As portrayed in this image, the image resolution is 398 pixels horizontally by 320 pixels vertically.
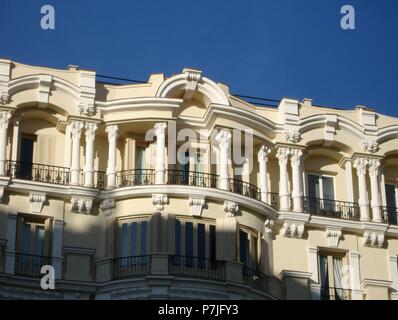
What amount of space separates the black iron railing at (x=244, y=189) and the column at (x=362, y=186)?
15.2 ft

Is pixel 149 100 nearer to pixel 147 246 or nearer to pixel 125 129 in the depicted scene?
pixel 125 129

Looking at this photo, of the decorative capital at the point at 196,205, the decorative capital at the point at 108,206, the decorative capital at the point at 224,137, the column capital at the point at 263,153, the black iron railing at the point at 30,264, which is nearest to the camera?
the black iron railing at the point at 30,264

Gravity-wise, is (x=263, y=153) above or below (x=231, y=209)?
above

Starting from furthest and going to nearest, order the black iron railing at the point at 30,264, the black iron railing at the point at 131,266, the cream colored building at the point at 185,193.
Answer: the cream colored building at the point at 185,193 → the black iron railing at the point at 131,266 → the black iron railing at the point at 30,264

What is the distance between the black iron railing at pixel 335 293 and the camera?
56.2 m

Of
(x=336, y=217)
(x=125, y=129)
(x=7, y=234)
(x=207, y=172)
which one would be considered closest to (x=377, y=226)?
(x=336, y=217)

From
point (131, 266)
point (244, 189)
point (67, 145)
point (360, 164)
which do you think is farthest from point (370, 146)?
point (67, 145)

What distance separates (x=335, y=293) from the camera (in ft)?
185

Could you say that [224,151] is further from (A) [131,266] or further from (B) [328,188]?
(A) [131,266]

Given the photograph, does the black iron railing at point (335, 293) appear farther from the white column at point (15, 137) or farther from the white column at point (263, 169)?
the white column at point (15, 137)

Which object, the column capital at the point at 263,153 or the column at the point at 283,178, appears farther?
the column capital at the point at 263,153

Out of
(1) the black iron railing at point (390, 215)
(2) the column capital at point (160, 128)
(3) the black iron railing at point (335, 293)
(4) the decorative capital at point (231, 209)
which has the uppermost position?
(2) the column capital at point (160, 128)

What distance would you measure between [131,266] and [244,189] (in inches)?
245

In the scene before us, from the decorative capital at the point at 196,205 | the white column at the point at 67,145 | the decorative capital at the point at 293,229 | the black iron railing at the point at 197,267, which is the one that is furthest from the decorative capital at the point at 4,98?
the decorative capital at the point at 293,229
